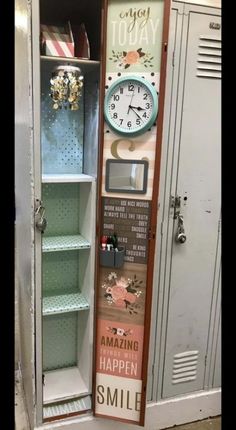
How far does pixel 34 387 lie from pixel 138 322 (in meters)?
0.62

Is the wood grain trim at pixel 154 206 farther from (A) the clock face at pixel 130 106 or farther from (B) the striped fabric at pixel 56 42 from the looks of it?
(B) the striped fabric at pixel 56 42

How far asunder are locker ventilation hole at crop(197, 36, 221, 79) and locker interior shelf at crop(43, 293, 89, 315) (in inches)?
53.0

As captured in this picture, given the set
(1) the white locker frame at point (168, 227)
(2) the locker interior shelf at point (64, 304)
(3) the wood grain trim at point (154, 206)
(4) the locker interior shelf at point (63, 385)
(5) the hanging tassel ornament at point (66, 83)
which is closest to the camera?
(3) the wood grain trim at point (154, 206)

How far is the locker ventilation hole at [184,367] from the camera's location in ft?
6.57

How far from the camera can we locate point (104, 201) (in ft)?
5.48

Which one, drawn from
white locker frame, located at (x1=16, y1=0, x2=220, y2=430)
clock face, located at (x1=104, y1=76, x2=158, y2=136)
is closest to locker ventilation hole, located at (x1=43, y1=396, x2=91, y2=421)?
white locker frame, located at (x1=16, y1=0, x2=220, y2=430)

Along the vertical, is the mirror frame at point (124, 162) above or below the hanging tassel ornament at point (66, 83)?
below

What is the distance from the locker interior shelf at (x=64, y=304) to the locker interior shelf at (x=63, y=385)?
0.50 metres

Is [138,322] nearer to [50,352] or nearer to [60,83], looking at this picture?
[50,352]

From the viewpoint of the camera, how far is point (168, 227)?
184 cm

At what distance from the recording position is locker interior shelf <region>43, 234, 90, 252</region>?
68.2 inches

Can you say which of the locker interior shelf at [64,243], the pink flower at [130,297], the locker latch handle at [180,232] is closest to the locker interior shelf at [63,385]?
the pink flower at [130,297]

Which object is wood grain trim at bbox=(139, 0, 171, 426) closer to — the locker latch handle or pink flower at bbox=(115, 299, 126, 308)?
pink flower at bbox=(115, 299, 126, 308)
